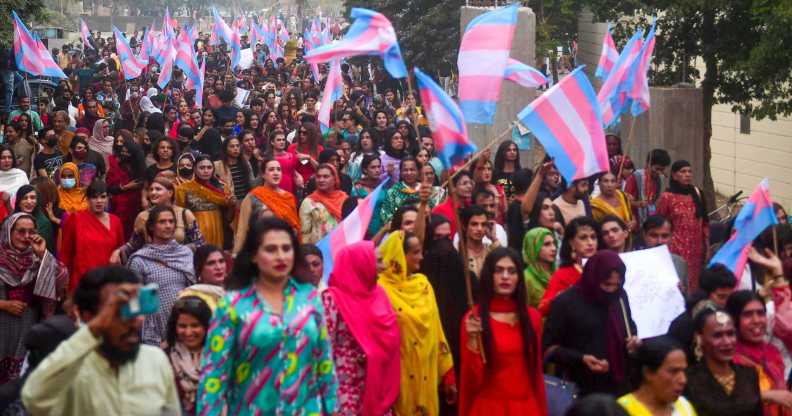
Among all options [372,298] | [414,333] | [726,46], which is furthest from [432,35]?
[372,298]

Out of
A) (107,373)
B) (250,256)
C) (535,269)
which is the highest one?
(250,256)

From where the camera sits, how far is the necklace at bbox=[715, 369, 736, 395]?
19.3ft

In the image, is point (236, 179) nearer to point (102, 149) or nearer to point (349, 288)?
point (102, 149)

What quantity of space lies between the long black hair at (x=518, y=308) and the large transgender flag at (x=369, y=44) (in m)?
2.06

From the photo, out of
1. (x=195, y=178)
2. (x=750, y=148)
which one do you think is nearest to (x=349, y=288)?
(x=195, y=178)

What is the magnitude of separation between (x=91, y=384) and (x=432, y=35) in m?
23.4

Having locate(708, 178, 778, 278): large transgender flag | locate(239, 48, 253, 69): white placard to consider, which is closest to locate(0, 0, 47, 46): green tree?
locate(239, 48, 253, 69): white placard

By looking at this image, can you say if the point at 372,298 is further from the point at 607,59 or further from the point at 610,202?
the point at 607,59

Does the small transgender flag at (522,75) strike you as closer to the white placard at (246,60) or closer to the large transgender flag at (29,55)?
the large transgender flag at (29,55)

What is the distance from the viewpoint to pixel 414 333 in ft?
22.8

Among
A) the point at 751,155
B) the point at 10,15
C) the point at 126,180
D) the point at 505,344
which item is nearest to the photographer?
the point at 505,344

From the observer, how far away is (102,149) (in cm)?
1501

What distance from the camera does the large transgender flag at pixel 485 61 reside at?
1004cm

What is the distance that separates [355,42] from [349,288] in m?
2.37
